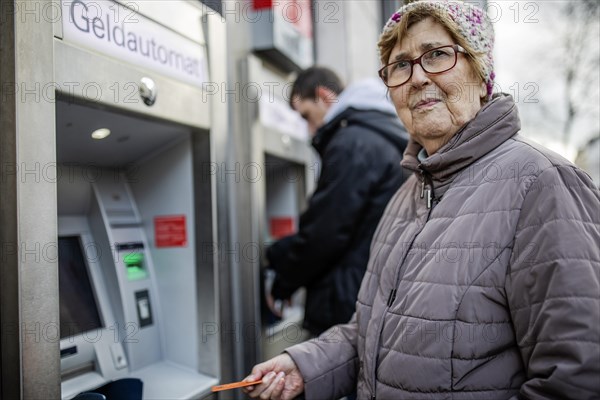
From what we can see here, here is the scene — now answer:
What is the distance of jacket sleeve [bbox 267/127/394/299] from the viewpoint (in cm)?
213

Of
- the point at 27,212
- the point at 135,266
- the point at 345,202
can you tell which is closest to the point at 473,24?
the point at 345,202

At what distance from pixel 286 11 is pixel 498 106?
1910 mm

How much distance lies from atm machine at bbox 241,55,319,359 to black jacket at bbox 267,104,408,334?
0.36 m

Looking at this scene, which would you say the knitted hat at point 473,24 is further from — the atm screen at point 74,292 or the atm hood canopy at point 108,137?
the atm screen at point 74,292

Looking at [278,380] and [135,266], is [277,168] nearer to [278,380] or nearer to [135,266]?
[135,266]

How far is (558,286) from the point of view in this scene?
96 cm

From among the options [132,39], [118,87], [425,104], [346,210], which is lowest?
[346,210]

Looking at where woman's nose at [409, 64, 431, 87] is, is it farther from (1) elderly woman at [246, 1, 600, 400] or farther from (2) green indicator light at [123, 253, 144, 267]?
(2) green indicator light at [123, 253, 144, 267]

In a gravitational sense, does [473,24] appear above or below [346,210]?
above

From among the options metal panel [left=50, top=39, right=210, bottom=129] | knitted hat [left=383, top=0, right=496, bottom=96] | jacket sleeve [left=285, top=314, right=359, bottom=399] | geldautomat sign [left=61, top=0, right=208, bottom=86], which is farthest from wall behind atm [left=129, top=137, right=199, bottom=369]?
knitted hat [left=383, top=0, right=496, bottom=96]

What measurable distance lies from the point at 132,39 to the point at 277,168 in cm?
163

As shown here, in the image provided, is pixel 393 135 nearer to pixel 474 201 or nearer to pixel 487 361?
pixel 474 201

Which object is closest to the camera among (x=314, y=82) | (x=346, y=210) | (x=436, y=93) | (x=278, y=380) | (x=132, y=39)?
(x=436, y=93)

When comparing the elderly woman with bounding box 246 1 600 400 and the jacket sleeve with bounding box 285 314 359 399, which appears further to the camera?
the jacket sleeve with bounding box 285 314 359 399
